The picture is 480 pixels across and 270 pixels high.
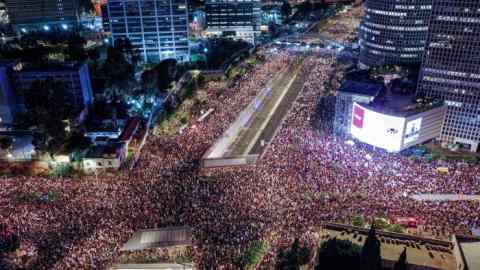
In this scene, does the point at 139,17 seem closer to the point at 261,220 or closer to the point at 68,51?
the point at 68,51

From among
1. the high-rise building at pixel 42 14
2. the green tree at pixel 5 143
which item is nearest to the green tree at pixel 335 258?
the green tree at pixel 5 143

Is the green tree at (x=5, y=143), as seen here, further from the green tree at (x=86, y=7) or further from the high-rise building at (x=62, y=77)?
the green tree at (x=86, y=7)

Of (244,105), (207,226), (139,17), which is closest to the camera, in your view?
(207,226)

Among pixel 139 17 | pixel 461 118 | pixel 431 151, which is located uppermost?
pixel 139 17

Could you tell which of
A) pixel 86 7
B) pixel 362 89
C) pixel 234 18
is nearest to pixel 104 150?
pixel 362 89

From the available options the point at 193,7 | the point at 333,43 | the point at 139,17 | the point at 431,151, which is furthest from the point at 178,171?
the point at 193,7

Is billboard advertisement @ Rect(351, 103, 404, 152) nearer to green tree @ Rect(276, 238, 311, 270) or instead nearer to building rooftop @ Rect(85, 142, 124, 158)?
green tree @ Rect(276, 238, 311, 270)
